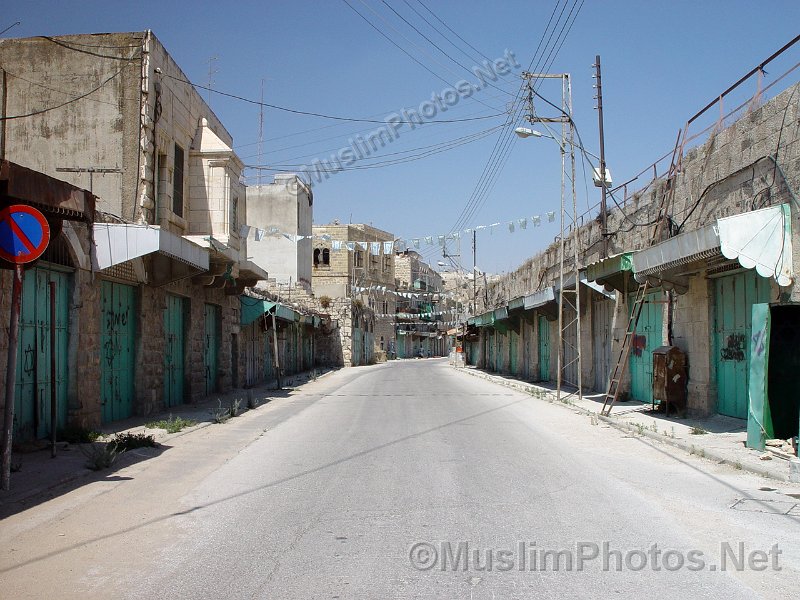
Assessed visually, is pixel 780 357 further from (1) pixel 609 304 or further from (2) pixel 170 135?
(2) pixel 170 135

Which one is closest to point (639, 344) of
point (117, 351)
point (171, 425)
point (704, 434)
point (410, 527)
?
point (704, 434)

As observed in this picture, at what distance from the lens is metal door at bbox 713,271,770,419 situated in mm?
12992

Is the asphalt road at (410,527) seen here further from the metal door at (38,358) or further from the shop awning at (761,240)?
the shop awning at (761,240)

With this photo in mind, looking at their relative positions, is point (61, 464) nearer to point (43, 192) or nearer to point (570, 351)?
→ point (43, 192)

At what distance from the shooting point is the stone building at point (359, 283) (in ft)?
202

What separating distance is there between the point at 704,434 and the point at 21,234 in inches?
432

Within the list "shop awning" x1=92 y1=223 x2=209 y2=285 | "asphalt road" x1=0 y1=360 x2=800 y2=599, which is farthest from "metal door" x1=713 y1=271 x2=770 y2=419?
"shop awning" x1=92 y1=223 x2=209 y2=285

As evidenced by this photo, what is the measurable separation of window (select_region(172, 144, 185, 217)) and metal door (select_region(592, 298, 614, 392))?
12952mm

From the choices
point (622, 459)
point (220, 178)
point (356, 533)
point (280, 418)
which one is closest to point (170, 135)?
point (220, 178)

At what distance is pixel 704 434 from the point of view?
1261 cm

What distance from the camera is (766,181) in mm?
12164

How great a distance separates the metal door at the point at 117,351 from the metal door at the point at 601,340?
13690mm

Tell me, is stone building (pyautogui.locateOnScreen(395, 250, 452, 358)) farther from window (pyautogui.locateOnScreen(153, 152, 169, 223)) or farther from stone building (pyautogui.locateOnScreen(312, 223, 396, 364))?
window (pyautogui.locateOnScreen(153, 152, 169, 223))

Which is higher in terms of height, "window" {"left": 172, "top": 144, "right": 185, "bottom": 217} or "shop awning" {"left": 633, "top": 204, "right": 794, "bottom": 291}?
"window" {"left": 172, "top": 144, "right": 185, "bottom": 217}
